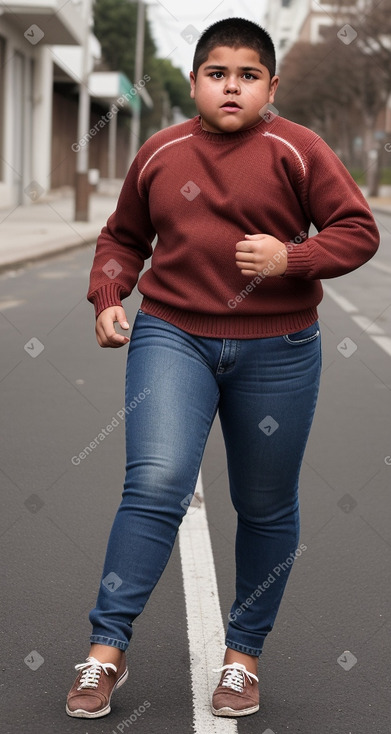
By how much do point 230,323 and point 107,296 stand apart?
36 centimetres

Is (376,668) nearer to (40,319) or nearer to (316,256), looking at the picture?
(316,256)

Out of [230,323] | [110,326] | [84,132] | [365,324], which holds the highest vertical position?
[230,323]

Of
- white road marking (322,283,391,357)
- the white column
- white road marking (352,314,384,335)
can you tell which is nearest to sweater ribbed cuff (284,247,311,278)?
white road marking (322,283,391,357)

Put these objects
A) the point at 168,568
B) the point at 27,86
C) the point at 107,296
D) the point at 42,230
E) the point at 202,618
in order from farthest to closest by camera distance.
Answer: the point at 27,86 < the point at 42,230 < the point at 168,568 < the point at 202,618 < the point at 107,296

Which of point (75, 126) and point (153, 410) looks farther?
point (75, 126)

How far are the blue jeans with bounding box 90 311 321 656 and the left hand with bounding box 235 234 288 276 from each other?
25 centimetres

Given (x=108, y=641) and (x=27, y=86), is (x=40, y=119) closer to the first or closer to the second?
(x=27, y=86)

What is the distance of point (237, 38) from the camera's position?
2.88m

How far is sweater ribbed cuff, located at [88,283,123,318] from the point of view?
3031 millimetres

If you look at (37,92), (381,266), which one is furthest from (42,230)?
(37,92)

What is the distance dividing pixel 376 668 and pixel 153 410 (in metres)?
1.14

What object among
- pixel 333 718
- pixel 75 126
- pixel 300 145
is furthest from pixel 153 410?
pixel 75 126

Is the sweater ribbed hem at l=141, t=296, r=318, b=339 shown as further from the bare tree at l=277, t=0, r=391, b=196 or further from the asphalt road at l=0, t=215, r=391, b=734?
the bare tree at l=277, t=0, r=391, b=196

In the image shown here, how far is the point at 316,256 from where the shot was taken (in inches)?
109
